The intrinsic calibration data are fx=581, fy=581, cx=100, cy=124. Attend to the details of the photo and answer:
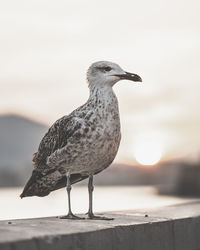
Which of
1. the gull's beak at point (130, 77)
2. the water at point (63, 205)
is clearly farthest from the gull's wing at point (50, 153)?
the water at point (63, 205)

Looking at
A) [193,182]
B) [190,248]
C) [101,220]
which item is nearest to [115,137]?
[101,220]

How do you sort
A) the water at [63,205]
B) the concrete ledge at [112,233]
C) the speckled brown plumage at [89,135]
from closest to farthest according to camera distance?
the concrete ledge at [112,233]
the speckled brown plumage at [89,135]
the water at [63,205]

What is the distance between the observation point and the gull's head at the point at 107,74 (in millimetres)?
7617

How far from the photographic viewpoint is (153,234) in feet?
22.5

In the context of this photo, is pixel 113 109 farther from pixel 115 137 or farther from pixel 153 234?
pixel 153 234

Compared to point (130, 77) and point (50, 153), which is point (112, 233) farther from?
point (130, 77)

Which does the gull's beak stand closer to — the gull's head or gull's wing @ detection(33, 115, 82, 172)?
the gull's head

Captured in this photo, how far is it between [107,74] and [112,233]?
2313 mm

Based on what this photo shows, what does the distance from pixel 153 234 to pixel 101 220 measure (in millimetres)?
732

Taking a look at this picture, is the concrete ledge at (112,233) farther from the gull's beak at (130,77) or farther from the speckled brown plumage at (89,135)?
the gull's beak at (130,77)

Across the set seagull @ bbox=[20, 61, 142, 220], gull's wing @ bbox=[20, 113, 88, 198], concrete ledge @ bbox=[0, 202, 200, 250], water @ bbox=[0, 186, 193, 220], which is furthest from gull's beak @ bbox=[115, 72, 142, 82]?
water @ bbox=[0, 186, 193, 220]

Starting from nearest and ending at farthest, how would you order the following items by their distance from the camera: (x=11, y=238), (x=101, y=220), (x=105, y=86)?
(x=11, y=238) → (x=101, y=220) → (x=105, y=86)

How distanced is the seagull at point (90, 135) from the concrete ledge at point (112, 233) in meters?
0.73

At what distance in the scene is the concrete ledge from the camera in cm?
542
